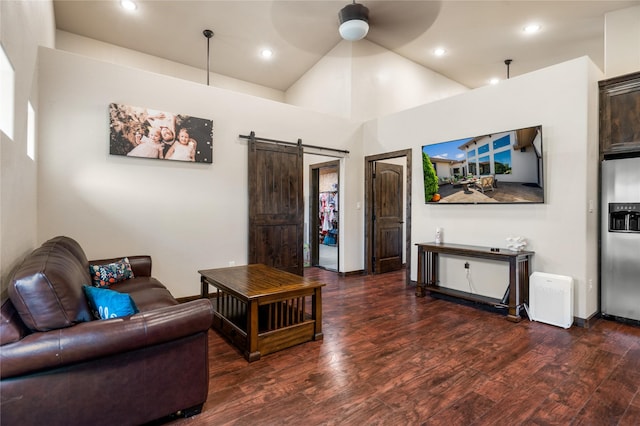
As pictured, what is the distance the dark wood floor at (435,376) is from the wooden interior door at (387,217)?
2.49 meters

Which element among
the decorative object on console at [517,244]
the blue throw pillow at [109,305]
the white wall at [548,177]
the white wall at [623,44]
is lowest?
the blue throw pillow at [109,305]

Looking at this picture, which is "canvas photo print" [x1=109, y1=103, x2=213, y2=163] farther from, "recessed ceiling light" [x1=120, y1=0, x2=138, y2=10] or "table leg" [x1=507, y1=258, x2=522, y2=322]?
"table leg" [x1=507, y1=258, x2=522, y2=322]

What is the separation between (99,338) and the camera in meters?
1.57

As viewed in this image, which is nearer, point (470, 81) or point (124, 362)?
point (124, 362)

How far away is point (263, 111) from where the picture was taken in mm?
4820

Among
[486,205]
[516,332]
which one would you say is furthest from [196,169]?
[516,332]

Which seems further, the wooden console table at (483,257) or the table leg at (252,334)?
the wooden console table at (483,257)

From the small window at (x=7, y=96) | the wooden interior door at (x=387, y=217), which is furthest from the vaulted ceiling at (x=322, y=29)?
the small window at (x=7, y=96)

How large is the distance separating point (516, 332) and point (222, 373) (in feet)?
9.32

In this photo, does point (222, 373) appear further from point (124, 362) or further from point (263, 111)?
point (263, 111)

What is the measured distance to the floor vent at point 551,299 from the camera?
128 inches

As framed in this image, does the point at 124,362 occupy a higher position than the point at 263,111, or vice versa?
the point at 263,111

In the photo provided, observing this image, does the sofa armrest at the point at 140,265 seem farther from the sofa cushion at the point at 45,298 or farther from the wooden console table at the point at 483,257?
the wooden console table at the point at 483,257

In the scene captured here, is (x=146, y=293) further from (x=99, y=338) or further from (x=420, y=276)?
(x=420, y=276)
